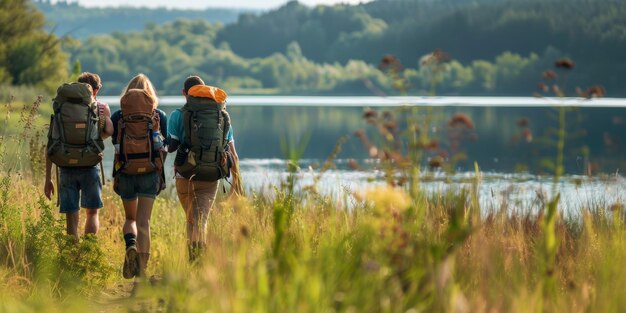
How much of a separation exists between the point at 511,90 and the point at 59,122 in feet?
428

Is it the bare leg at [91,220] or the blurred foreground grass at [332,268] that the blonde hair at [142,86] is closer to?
the bare leg at [91,220]

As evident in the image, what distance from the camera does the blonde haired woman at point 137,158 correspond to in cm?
746

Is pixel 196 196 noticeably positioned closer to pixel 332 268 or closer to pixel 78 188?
pixel 78 188

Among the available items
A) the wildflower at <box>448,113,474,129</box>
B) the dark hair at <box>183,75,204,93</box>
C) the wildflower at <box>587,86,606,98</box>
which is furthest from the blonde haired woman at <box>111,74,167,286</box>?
the wildflower at <box>587,86,606,98</box>

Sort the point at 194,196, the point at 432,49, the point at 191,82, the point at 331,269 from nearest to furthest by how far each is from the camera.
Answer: the point at 331,269
the point at 191,82
the point at 194,196
the point at 432,49

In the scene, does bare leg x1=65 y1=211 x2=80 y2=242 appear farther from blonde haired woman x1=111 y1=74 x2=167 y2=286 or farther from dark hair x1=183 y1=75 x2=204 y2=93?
dark hair x1=183 y1=75 x2=204 y2=93

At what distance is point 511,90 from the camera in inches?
5281

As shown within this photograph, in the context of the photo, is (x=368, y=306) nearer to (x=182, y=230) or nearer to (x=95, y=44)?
(x=182, y=230)

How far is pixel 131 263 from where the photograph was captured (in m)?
7.71

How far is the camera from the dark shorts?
7.57 meters

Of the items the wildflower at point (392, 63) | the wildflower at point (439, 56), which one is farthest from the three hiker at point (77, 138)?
the wildflower at point (439, 56)

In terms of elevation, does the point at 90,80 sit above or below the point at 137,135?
above

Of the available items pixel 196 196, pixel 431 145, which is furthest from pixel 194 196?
pixel 431 145

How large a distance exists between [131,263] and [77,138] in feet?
3.66
